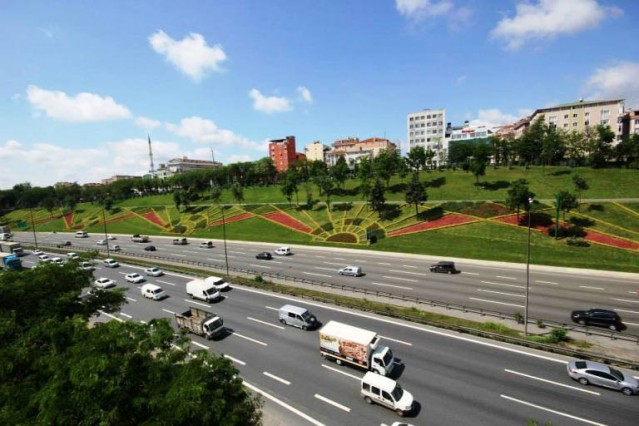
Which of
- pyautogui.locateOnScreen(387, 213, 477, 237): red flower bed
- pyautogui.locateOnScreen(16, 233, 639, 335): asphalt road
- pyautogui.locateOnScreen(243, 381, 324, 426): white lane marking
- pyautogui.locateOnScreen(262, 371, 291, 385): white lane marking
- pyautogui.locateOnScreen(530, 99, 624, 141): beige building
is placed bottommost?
pyautogui.locateOnScreen(243, 381, 324, 426): white lane marking

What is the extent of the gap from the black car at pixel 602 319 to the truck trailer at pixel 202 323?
3493cm

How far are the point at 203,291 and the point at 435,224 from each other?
50.3 metres

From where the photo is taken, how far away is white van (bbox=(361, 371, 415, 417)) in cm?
1956

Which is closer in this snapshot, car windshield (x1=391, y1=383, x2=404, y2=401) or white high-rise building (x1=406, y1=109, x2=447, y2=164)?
car windshield (x1=391, y1=383, x2=404, y2=401)

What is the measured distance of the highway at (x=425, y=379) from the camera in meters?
19.5

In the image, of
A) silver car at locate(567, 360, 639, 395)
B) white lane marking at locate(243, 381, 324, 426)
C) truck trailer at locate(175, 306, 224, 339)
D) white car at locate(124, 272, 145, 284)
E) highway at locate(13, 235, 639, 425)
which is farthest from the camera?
white car at locate(124, 272, 145, 284)

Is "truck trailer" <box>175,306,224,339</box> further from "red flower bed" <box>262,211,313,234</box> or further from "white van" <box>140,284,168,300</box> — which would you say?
"red flower bed" <box>262,211,313,234</box>

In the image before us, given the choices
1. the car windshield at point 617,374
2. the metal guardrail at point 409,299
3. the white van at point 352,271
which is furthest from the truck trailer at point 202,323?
the car windshield at point 617,374

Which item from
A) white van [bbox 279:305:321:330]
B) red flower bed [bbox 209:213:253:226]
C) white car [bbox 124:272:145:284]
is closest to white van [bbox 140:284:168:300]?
Result: white car [bbox 124:272:145:284]

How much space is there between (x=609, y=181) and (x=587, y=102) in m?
69.0

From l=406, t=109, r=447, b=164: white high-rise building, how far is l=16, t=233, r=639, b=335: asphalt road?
124m

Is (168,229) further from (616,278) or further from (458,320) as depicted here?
(616,278)

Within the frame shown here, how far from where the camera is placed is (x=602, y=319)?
95.8ft

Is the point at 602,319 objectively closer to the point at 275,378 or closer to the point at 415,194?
the point at 275,378
